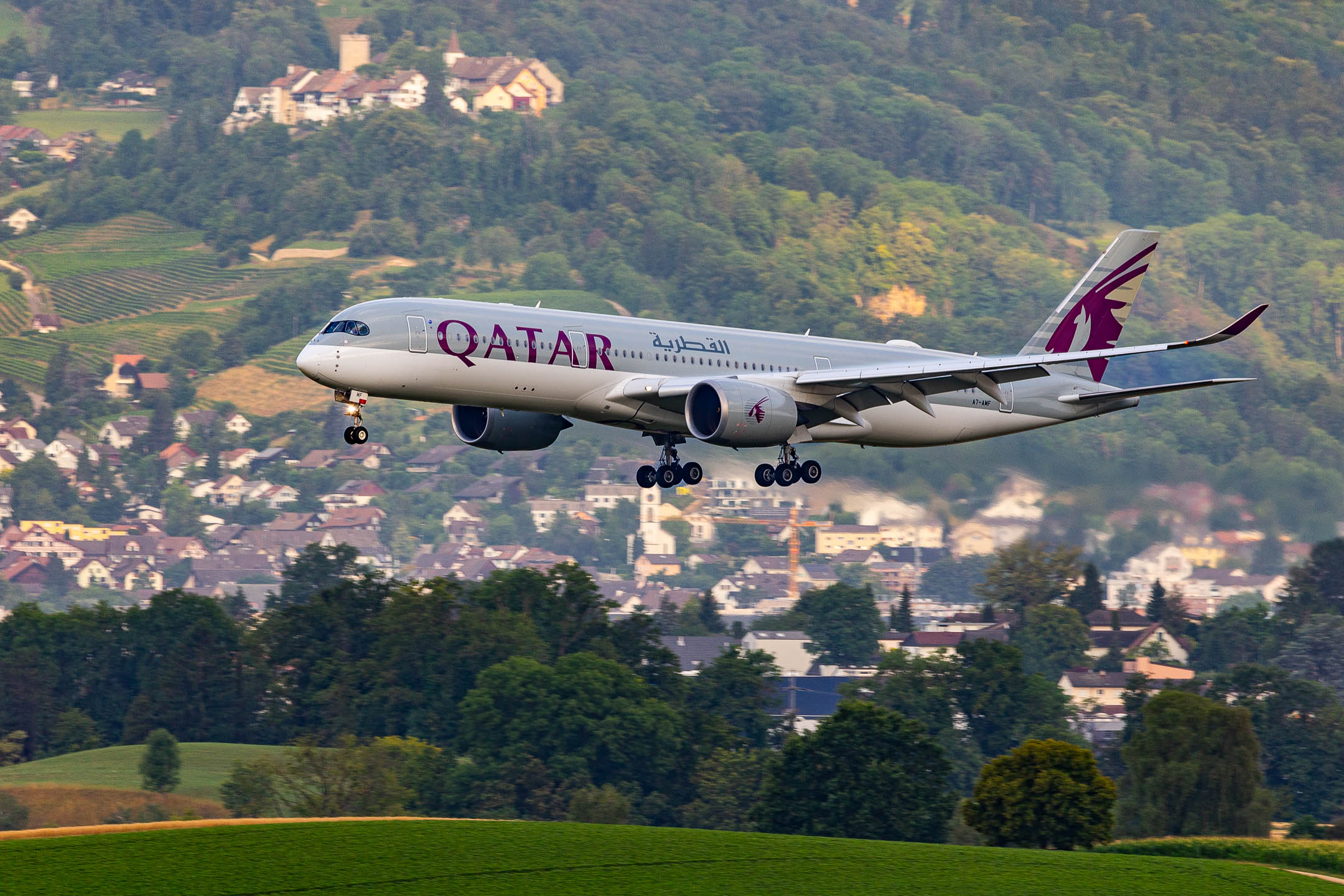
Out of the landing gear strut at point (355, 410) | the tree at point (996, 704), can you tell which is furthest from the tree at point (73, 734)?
the landing gear strut at point (355, 410)

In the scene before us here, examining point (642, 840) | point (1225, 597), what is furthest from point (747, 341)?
point (1225, 597)

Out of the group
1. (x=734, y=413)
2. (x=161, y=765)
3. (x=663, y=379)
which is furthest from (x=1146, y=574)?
(x=734, y=413)

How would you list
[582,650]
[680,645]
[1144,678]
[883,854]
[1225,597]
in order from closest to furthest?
[883,854] → [582,650] → [1144,678] → [1225,597] → [680,645]

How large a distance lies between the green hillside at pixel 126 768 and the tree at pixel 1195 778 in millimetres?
52375

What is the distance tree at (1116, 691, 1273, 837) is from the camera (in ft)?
339

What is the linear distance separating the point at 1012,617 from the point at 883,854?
126m

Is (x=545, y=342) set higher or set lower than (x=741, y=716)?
higher

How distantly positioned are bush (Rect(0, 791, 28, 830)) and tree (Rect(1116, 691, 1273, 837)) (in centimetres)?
6053

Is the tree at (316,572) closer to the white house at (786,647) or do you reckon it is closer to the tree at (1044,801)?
the white house at (786,647)

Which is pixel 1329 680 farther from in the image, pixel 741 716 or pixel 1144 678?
pixel 741 716

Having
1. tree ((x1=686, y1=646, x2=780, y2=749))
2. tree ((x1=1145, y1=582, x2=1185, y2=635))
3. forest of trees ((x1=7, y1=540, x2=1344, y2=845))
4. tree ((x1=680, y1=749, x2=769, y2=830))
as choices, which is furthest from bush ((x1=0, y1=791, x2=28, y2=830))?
tree ((x1=1145, y1=582, x2=1185, y2=635))

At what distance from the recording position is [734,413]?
51.8 meters

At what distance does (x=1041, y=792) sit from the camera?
78.1 meters

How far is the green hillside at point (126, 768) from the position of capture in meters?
113
